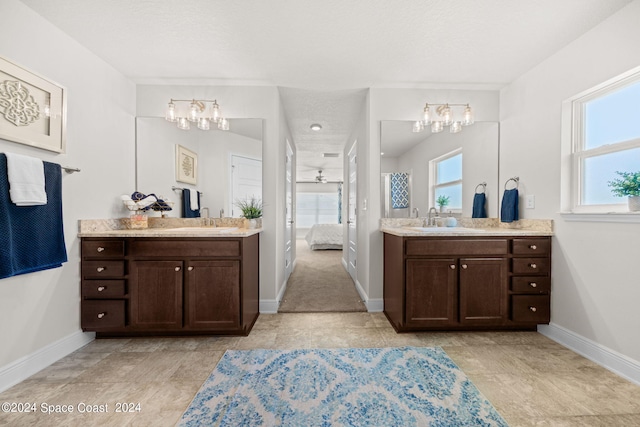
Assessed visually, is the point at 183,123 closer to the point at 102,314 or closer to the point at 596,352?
the point at 102,314

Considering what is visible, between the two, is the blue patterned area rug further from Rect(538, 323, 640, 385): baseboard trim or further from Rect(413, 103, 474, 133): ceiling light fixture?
Rect(413, 103, 474, 133): ceiling light fixture

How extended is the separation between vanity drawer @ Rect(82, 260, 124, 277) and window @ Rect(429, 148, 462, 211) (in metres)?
2.93

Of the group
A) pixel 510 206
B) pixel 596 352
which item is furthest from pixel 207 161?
pixel 596 352

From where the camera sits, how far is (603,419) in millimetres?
1340

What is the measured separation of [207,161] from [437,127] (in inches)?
94.6

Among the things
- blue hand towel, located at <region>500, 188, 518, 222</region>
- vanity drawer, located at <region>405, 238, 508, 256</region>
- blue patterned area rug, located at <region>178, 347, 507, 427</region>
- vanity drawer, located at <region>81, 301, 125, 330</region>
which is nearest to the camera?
blue patterned area rug, located at <region>178, 347, 507, 427</region>

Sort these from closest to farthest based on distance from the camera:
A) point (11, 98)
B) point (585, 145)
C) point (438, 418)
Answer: point (438, 418) → point (11, 98) → point (585, 145)

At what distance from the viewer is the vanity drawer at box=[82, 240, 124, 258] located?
2086 millimetres

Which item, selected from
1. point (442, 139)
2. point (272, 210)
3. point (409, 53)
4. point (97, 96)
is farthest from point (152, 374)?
point (442, 139)

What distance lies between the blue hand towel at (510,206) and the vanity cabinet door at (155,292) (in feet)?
9.70

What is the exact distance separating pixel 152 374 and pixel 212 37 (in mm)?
2380

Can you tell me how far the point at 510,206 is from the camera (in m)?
2.56

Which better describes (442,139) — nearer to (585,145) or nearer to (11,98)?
(585,145)

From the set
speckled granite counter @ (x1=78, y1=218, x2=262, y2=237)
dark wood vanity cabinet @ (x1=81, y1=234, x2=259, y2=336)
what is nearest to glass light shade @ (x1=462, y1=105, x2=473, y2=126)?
speckled granite counter @ (x1=78, y1=218, x2=262, y2=237)
